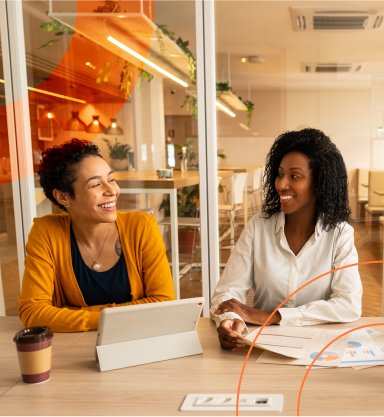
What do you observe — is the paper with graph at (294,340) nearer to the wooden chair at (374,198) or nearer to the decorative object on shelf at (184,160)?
the decorative object on shelf at (184,160)

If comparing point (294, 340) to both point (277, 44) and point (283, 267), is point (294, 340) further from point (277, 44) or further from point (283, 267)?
point (277, 44)

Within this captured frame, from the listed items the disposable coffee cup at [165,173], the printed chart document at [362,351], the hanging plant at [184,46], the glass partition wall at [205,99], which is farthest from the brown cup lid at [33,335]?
the hanging plant at [184,46]

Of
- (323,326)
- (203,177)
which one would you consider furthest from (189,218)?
(323,326)

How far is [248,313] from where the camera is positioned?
1.48 m

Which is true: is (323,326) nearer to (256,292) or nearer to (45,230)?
(256,292)

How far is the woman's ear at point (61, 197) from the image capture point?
1874mm

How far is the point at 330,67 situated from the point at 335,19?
0.98 feet

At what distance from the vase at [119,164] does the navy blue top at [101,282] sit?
174 centimetres

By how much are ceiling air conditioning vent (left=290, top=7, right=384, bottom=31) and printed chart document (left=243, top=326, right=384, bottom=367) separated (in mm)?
2377

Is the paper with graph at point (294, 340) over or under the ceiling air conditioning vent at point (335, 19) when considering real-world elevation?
under

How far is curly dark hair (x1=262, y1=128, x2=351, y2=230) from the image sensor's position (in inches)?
69.7

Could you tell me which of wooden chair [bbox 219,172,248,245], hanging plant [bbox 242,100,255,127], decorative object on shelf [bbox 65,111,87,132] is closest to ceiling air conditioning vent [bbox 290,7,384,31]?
hanging plant [bbox 242,100,255,127]

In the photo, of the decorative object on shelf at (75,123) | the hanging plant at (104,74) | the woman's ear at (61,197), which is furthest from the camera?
the decorative object on shelf at (75,123)

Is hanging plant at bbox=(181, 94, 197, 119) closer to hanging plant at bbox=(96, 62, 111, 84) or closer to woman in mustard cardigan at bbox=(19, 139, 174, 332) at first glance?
hanging plant at bbox=(96, 62, 111, 84)
